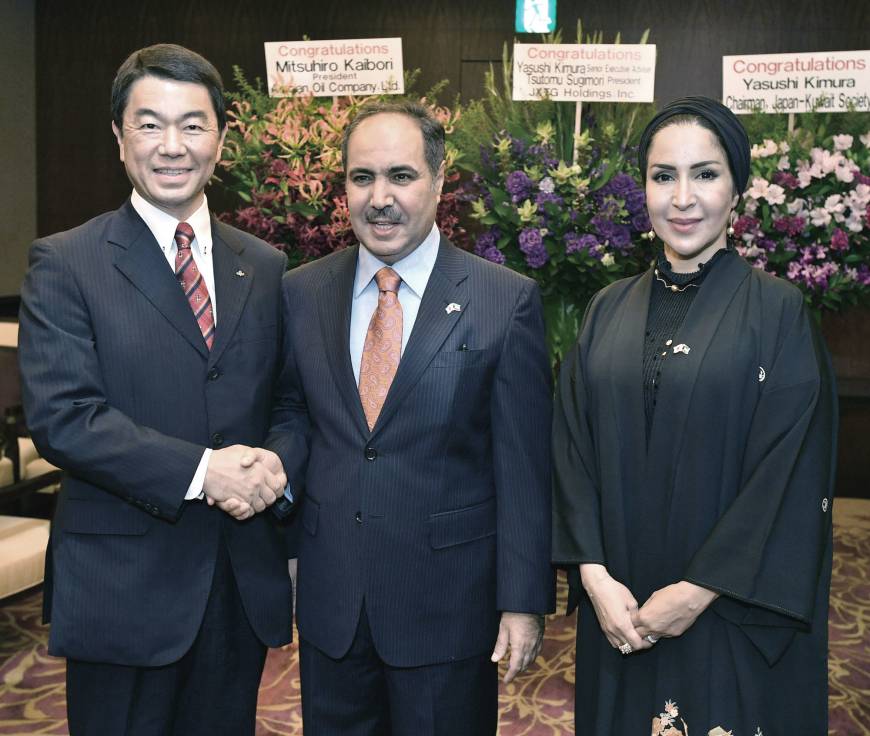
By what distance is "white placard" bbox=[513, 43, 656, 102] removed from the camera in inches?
113

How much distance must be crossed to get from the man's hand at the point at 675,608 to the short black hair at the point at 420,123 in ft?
3.01

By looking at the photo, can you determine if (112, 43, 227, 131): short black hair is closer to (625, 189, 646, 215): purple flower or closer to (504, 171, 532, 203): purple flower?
(504, 171, 532, 203): purple flower

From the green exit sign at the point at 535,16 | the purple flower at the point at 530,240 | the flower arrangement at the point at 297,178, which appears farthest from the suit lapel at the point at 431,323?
the green exit sign at the point at 535,16

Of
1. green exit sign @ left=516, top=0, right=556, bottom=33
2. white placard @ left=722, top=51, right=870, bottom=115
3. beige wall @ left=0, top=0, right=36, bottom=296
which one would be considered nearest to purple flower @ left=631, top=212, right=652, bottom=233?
white placard @ left=722, top=51, right=870, bottom=115

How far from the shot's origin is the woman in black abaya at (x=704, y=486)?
1.59 m

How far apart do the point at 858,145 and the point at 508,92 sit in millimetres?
1095

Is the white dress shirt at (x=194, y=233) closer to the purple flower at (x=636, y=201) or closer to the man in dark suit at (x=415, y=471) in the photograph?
the man in dark suit at (x=415, y=471)

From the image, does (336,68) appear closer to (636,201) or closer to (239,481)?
(636,201)

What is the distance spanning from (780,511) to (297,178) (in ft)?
6.23

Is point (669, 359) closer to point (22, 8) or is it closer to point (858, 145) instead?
point (858, 145)

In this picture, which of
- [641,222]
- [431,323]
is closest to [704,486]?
[431,323]

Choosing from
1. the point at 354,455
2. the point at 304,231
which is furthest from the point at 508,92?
the point at 354,455

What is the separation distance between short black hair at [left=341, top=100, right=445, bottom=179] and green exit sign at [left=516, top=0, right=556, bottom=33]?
1789 millimetres

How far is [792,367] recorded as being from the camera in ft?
5.24
